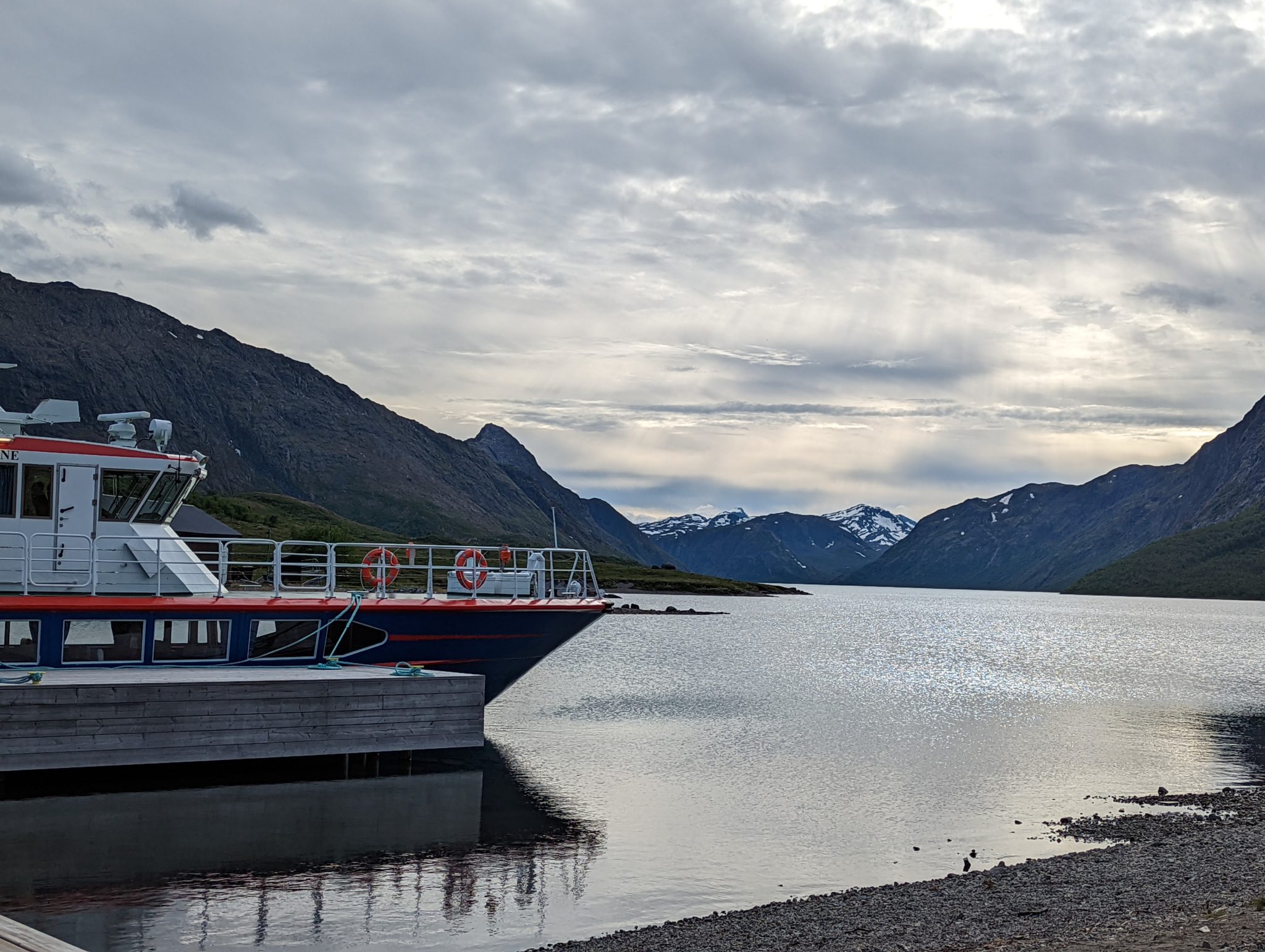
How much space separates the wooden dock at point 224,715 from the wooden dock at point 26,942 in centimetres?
1238

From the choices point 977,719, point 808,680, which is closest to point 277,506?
point 808,680

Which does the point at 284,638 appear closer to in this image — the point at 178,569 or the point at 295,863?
the point at 178,569

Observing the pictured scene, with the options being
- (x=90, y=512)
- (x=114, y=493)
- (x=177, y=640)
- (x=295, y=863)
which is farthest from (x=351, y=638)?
(x=295, y=863)

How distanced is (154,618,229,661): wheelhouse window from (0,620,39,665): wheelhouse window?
7.31 ft

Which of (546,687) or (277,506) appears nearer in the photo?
(546,687)

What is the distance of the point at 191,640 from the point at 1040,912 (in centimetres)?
1756

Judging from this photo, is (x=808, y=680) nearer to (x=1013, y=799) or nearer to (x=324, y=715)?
(x=1013, y=799)

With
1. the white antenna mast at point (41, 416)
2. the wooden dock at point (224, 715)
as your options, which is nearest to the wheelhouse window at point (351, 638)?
the wooden dock at point (224, 715)

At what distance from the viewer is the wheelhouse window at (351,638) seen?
2686 cm

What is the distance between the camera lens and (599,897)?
1767 cm

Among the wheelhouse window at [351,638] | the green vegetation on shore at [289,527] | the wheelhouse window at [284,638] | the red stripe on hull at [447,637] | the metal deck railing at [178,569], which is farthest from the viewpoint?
the green vegetation on shore at [289,527]

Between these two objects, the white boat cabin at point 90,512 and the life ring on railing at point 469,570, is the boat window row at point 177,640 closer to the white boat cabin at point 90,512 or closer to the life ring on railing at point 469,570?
the white boat cabin at point 90,512

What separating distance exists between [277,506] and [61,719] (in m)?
184

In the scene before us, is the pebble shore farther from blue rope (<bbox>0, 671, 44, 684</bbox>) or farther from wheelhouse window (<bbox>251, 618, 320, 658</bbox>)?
wheelhouse window (<bbox>251, 618, 320, 658</bbox>)
